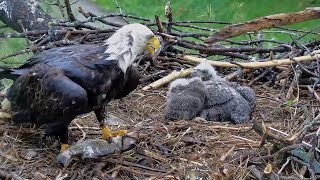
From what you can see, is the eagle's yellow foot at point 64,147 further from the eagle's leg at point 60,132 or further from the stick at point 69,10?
the stick at point 69,10

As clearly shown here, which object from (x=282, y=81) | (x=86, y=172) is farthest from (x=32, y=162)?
(x=282, y=81)

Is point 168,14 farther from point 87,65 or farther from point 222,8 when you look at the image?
point 222,8

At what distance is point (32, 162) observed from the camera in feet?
12.4

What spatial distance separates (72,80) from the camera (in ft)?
12.1

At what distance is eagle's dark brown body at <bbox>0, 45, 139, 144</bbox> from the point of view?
11.7 feet

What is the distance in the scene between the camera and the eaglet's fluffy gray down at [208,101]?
14.4 feet

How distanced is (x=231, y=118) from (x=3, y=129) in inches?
65.4

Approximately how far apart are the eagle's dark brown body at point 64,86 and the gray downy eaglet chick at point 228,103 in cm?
83

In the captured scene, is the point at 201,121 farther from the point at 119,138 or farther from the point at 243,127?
the point at 119,138

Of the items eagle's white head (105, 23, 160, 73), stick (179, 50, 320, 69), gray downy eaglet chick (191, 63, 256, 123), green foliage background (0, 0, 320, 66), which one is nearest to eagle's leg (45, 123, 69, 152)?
eagle's white head (105, 23, 160, 73)

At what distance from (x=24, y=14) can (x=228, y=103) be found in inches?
102

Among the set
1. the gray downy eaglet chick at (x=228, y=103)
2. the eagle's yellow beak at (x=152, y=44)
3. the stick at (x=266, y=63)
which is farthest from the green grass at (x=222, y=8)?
the eagle's yellow beak at (x=152, y=44)

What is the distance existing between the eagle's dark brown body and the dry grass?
22cm

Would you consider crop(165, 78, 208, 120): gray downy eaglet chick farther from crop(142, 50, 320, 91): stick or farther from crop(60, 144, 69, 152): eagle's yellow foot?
crop(60, 144, 69, 152): eagle's yellow foot
